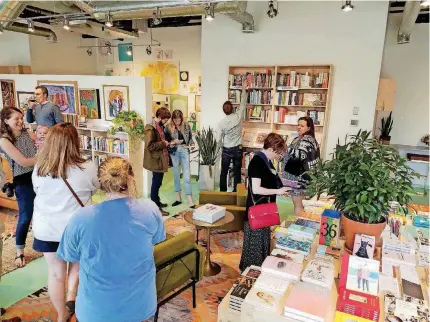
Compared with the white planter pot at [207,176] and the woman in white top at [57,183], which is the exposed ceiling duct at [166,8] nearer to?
the white planter pot at [207,176]

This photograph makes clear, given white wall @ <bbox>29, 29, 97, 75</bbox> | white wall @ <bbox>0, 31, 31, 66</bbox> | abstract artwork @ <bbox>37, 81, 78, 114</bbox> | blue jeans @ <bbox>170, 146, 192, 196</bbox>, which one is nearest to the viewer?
blue jeans @ <bbox>170, 146, 192, 196</bbox>

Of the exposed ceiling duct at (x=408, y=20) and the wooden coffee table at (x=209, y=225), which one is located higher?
the exposed ceiling duct at (x=408, y=20)

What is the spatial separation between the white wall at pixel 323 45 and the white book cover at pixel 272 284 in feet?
14.6

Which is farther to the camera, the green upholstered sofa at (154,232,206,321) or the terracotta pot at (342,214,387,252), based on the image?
the green upholstered sofa at (154,232,206,321)

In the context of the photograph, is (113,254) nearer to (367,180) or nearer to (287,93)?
(367,180)

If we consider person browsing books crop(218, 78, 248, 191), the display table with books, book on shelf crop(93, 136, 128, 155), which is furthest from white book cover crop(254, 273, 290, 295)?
book on shelf crop(93, 136, 128, 155)

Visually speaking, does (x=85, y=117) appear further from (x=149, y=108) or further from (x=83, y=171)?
(x=83, y=171)

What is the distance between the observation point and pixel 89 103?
20.6ft

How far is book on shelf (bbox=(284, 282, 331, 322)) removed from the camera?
180 centimetres

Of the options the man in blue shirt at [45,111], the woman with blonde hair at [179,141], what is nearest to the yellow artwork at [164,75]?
the woman with blonde hair at [179,141]

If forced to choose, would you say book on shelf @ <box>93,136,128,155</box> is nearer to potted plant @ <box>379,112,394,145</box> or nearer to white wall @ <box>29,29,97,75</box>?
white wall @ <box>29,29,97,75</box>

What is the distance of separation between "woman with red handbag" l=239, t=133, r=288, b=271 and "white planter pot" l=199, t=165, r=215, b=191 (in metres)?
3.06

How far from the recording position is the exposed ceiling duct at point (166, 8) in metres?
4.72

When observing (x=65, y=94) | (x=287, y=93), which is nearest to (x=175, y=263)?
(x=287, y=93)
